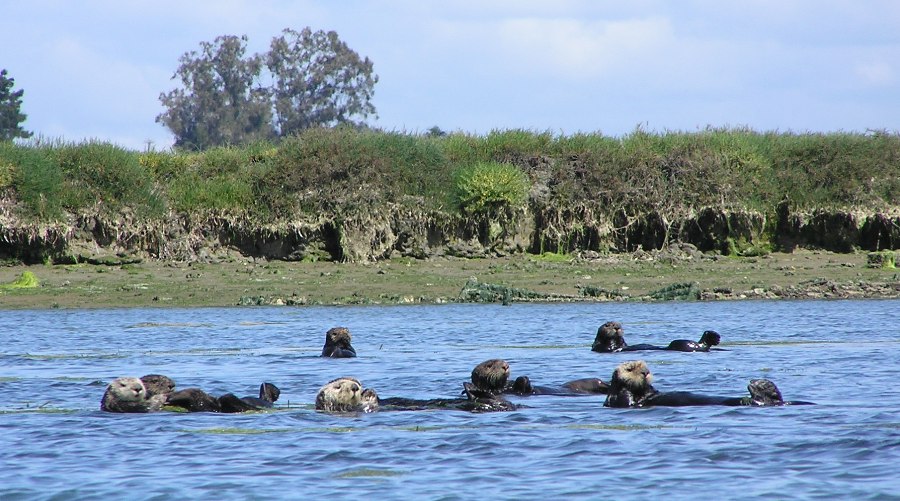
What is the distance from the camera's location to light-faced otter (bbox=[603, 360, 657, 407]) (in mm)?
10172

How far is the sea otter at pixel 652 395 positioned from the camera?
10117 millimetres

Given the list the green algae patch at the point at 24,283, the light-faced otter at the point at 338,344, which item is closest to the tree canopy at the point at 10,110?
the green algae patch at the point at 24,283

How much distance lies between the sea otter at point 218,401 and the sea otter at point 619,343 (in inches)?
167

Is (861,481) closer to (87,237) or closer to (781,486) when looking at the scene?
(781,486)

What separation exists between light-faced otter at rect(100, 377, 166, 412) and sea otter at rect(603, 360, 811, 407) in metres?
3.64

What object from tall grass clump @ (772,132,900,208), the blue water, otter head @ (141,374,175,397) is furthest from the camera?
tall grass clump @ (772,132,900,208)

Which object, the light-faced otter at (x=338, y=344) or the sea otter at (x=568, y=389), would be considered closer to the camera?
the sea otter at (x=568, y=389)

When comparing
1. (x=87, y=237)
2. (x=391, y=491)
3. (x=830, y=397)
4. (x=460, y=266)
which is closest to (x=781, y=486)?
(x=391, y=491)

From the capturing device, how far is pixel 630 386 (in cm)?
1025

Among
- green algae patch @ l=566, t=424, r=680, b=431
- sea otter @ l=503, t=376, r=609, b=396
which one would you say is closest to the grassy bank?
sea otter @ l=503, t=376, r=609, b=396

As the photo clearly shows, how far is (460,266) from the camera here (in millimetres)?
25172

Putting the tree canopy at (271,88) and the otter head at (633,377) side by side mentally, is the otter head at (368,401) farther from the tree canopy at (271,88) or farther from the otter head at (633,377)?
the tree canopy at (271,88)

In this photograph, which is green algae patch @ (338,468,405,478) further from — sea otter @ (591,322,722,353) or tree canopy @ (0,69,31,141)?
tree canopy @ (0,69,31,141)

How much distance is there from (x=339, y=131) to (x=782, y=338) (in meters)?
14.3
